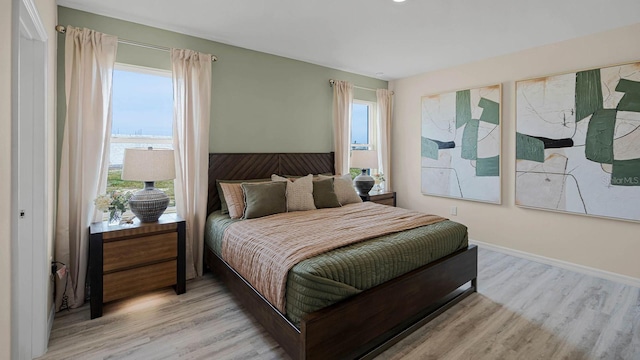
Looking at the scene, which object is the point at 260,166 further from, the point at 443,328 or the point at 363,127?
the point at 443,328

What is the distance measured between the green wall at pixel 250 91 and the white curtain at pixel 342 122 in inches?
3.8

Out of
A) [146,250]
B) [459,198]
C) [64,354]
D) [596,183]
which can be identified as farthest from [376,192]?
[64,354]

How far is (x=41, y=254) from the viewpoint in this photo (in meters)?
2.04

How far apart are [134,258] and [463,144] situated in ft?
14.0

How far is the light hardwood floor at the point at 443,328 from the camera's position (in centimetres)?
210

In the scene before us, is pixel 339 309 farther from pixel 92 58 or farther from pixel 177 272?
pixel 92 58

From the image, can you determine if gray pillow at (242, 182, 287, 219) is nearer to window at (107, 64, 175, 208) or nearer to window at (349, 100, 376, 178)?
window at (107, 64, 175, 208)

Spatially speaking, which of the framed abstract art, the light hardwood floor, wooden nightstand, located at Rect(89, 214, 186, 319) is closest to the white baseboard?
the light hardwood floor

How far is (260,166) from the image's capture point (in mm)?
3947

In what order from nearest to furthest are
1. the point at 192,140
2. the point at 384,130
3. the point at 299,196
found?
the point at 192,140 → the point at 299,196 → the point at 384,130

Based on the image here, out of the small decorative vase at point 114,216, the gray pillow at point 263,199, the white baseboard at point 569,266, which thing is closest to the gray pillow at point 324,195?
the gray pillow at point 263,199

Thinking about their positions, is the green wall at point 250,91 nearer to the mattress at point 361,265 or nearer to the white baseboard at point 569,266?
the mattress at point 361,265

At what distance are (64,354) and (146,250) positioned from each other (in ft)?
2.86

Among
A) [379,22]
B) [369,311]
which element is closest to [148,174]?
[369,311]
